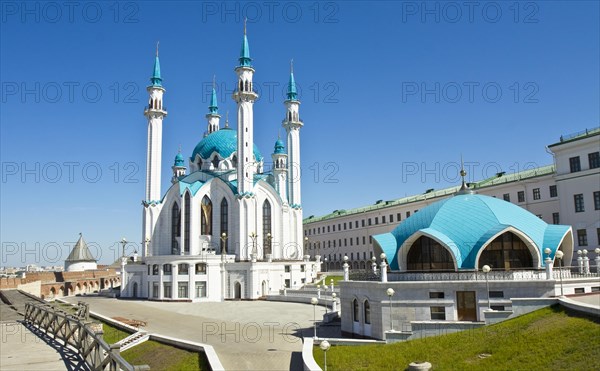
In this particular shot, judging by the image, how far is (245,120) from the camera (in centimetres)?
5528

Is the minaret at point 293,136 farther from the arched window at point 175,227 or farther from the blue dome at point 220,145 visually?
the arched window at point 175,227

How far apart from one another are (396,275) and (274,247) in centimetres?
3470

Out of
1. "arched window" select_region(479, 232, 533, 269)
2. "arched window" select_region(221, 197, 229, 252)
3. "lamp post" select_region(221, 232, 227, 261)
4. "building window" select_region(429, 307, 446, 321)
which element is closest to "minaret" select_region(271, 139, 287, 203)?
"arched window" select_region(221, 197, 229, 252)

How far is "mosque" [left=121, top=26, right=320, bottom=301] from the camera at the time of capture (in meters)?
49.2

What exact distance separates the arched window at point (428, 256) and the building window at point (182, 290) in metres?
28.6

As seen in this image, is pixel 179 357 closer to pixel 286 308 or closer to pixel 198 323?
pixel 198 323

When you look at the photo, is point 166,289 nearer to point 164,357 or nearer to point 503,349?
point 164,357

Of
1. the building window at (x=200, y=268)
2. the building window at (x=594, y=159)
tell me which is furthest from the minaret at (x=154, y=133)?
the building window at (x=594, y=159)

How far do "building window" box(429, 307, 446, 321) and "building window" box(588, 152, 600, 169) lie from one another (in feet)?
→ 77.8

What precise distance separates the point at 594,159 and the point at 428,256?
69.3 feet

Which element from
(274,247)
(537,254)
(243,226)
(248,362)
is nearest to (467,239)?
(537,254)

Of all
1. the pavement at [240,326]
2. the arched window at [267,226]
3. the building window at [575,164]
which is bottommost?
the pavement at [240,326]

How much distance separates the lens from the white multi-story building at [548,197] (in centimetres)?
3822

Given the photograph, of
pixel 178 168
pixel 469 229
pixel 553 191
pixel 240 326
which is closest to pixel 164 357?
pixel 240 326
